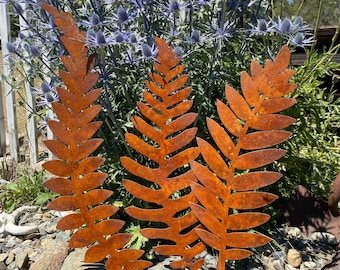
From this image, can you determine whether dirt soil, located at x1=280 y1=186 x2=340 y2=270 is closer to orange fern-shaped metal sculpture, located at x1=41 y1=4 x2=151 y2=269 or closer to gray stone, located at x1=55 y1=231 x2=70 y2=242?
gray stone, located at x1=55 y1=231 x2=70 y2=242

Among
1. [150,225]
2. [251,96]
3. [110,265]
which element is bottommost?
[110,265]

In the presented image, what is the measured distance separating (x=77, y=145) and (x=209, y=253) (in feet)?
4.15

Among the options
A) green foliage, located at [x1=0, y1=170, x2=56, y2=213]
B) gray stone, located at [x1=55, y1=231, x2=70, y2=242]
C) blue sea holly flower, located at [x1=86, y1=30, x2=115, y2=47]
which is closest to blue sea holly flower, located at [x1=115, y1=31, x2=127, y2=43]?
blue sea holly flower, located at [x1=86, y1=30, x2=115, y2=47]

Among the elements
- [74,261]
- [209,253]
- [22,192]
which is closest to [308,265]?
[209,253]

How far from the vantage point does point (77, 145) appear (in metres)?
1.18

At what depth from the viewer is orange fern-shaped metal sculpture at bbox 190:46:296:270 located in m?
1.10

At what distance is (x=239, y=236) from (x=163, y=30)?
129 centimetres

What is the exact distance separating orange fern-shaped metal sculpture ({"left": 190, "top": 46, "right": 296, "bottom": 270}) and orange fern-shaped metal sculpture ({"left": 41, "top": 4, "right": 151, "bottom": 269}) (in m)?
0.24

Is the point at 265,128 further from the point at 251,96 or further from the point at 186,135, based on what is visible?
the point at 186,135

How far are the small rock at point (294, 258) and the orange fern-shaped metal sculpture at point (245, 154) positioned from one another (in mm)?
1203

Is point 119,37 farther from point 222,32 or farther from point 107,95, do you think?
point 222,32

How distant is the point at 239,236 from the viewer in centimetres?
116

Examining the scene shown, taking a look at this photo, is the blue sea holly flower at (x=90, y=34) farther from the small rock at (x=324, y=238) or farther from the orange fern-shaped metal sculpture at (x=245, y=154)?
the small rock at (x=324, y=238)

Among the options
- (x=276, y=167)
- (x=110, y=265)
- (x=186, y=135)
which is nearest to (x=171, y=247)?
(x=110, y=265)
